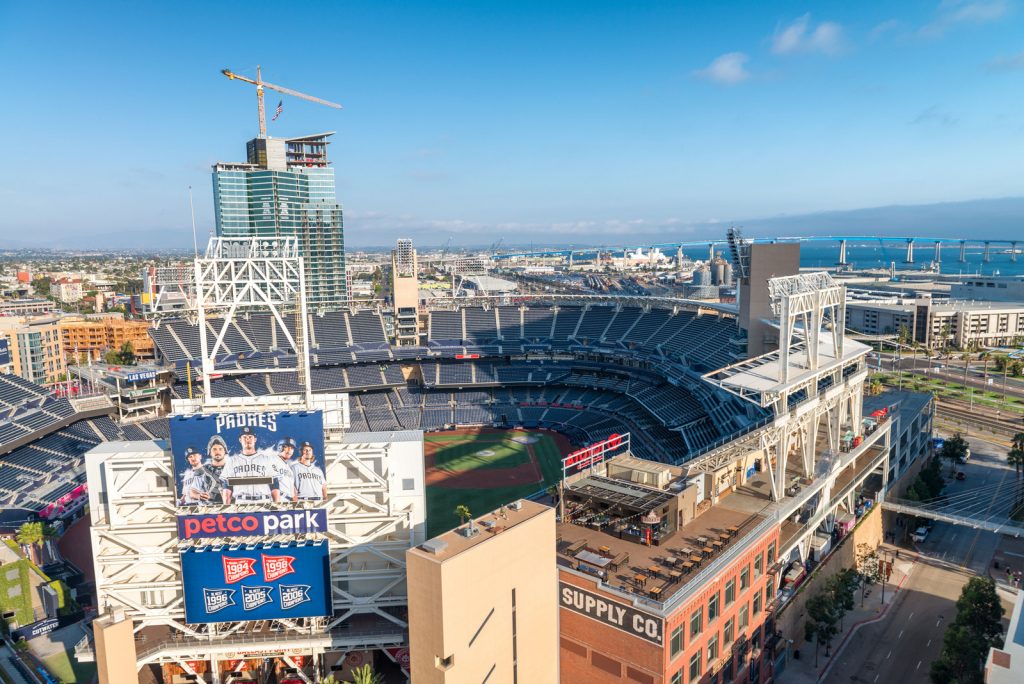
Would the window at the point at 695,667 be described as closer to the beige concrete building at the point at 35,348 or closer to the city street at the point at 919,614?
the city street at the point at 919,614

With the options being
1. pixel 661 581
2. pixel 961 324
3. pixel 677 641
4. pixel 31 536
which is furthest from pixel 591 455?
pixel 961 324

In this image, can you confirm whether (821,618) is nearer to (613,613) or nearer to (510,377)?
(613,613)

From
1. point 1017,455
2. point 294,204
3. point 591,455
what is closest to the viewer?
point 591,455

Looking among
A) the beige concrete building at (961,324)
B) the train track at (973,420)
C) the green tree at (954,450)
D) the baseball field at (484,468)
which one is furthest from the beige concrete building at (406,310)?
the beige concrete building at (961,324)

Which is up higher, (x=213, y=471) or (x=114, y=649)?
(x=213, y=471)

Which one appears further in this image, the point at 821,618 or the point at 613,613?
the point at 821,618

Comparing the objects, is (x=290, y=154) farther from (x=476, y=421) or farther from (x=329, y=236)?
(x=476, y=421)
